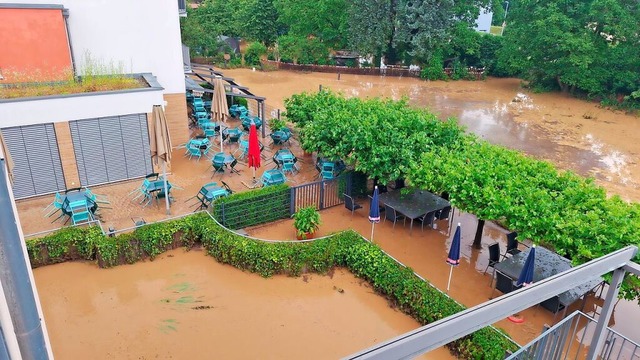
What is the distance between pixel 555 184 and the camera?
36.3 ft

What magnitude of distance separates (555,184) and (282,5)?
39.1 metres

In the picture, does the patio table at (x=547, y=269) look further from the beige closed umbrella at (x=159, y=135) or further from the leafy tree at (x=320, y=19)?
the leafy tree at (x=320, y=19)

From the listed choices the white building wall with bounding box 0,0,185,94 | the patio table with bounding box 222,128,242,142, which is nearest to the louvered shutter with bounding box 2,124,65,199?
the white building wall with bounding box 0,0,185,94

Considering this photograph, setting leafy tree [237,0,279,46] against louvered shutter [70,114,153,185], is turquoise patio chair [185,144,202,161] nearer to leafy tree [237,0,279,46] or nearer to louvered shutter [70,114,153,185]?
louvered shutter [70,114,153,185]

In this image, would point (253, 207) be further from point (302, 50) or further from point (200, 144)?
point (302, 50)

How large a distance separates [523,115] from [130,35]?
2463 cm

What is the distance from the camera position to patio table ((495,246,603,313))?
993 cm

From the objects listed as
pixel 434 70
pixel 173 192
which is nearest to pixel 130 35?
pixel 173 192

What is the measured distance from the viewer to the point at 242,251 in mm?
11453

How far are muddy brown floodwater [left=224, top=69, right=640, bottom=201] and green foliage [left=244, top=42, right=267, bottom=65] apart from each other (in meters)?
2.28

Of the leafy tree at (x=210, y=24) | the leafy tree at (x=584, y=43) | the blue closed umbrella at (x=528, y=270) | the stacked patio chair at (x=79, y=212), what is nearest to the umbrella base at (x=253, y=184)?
the stacked patio chair at (x=79, y=212)

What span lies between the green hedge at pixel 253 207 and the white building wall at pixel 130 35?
7.98 meters

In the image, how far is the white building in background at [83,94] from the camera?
14305mm

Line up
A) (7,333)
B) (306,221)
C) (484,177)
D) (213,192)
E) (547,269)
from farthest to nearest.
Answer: (213,192) → (306,221) → (484,177) → (547,269) → (7,333)
